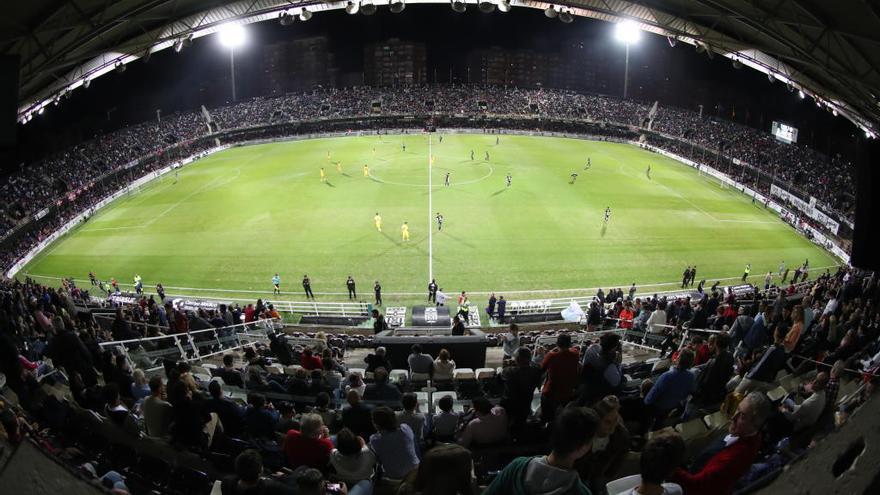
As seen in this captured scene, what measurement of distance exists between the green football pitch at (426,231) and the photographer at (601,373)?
20.4 meters

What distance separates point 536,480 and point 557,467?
6.4 inches

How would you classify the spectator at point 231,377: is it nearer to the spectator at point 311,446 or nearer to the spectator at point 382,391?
the spectator at point 382,391

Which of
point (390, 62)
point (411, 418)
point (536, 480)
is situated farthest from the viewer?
point (390, 62)

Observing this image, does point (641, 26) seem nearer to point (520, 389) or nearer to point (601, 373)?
point (601, 373)

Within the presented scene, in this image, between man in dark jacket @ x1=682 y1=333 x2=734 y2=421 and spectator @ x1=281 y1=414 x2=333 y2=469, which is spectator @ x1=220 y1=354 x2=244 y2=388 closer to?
spectator @ x1=281 y1=414 x2=333 y2=469

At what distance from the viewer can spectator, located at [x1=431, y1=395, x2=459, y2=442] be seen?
614 centimetres

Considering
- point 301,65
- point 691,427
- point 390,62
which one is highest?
point 390,62

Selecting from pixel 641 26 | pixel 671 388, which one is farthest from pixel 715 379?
pixel 641 26

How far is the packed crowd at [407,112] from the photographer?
43906 millimetres

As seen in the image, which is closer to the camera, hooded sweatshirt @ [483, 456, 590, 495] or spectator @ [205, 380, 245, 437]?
hooded sweatshirt @ [483, 456, 590, 495]

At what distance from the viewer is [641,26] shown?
67.1 ft

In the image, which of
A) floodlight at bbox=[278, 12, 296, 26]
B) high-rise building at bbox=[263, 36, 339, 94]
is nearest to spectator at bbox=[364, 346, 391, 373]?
floodlight at bbox=[278, 12, 296, 26]

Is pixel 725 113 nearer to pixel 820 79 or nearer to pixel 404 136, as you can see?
pixel 404 136

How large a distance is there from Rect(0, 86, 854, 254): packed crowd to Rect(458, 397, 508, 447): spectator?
42.0 meters
